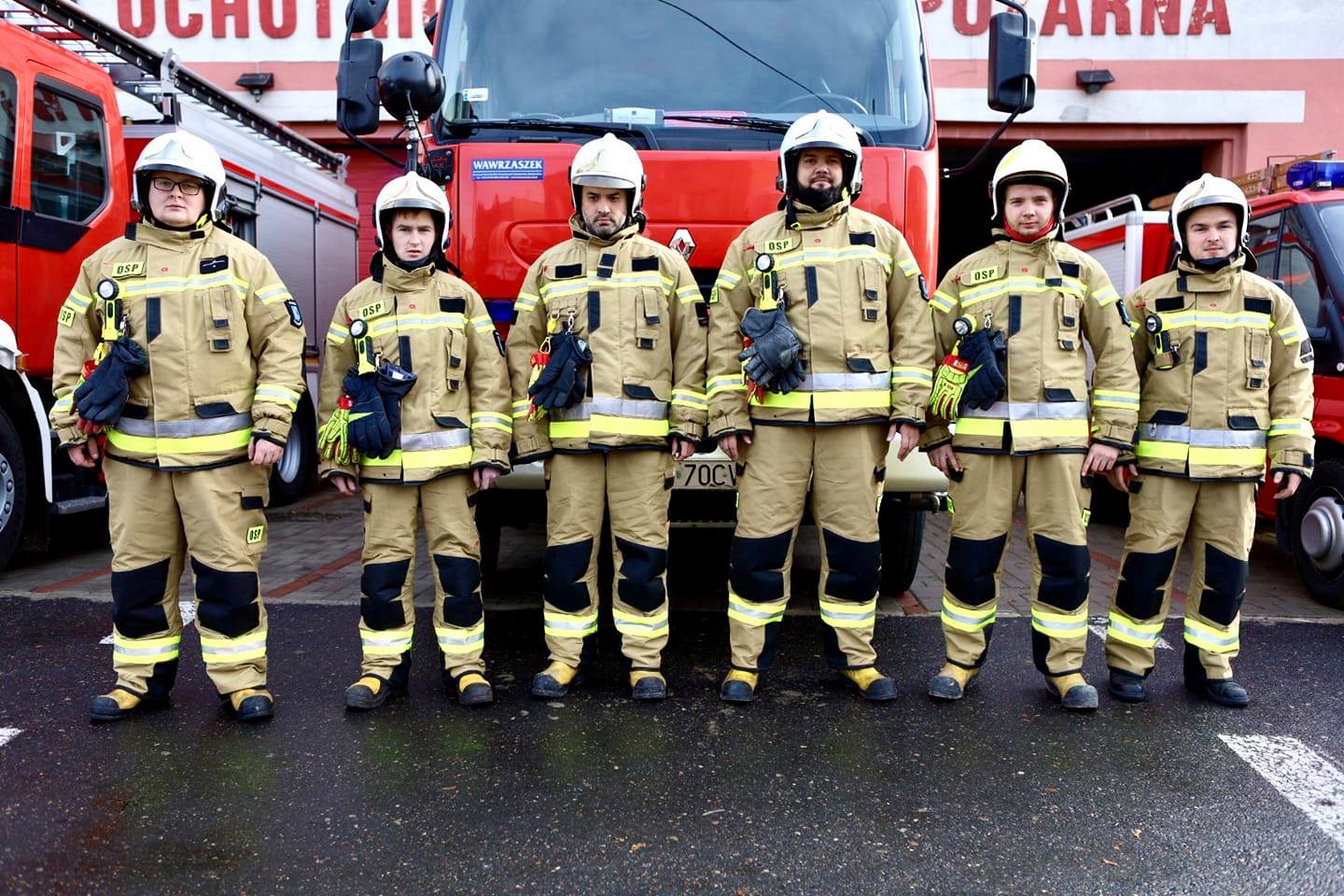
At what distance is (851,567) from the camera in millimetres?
3977

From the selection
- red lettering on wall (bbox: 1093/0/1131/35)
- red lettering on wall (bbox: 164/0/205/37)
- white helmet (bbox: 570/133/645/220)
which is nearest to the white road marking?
white helmet (bbox: 570/133/645/220)

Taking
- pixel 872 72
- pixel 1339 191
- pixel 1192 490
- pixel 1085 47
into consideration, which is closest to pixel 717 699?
pixel 1192 490

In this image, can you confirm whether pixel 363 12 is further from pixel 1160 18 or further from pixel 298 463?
pixel 1160 18

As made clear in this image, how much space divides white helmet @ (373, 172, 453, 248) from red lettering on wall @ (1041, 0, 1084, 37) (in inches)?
416

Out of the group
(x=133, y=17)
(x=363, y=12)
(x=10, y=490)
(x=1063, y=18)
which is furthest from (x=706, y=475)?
(x=133, y=17)

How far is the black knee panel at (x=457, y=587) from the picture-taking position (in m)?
3.97

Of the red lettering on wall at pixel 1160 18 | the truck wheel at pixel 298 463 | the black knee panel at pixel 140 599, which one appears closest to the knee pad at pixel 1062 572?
the black knee panel at pixel 140 599

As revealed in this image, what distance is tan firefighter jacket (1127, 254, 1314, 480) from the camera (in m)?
3.93

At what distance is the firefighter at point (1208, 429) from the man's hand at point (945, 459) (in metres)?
0.63

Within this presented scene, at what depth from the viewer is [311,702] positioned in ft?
13.0

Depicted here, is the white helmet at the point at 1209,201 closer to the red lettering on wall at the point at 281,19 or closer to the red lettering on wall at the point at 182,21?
the red lettering on wall at the point at 281,19

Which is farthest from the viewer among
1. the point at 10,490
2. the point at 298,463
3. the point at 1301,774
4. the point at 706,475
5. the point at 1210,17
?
the point at 1210,17

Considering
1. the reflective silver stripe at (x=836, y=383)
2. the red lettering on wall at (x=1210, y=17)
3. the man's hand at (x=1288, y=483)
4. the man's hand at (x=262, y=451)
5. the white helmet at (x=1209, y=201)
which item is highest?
the red lettering on wall at (x=1210, y=17)

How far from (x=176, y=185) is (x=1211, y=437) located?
3.73 metres
